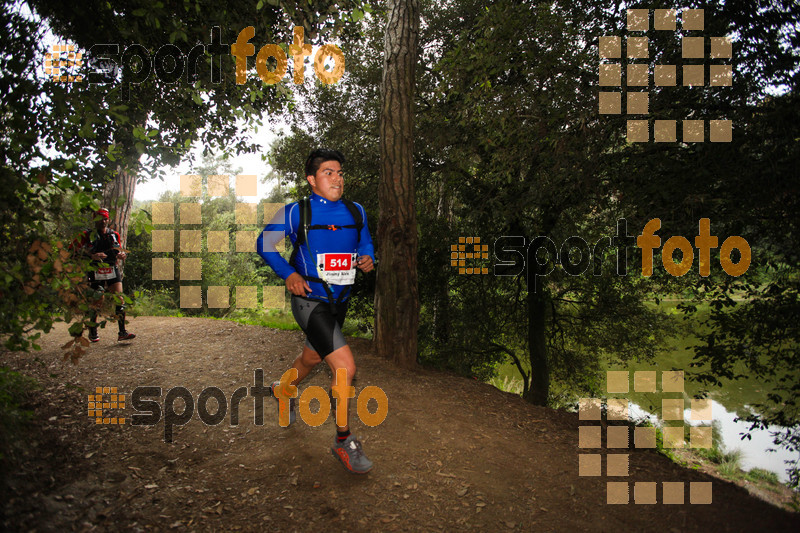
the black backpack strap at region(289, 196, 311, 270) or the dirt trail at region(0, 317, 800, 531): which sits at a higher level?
the black backpack strap at region(289, 196, 311, 270)

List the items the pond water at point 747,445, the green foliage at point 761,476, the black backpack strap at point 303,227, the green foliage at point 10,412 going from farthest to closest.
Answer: the pond water at point 747,445, the green foliage at point 761,476, the black backpack strap at point 303,227, the green foliage at point 10,412

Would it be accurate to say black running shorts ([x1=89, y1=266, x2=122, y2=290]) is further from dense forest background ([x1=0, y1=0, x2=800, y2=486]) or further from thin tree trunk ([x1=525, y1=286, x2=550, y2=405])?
thin tree trunk ([x1=525, y1=286, x2=550, y2=405])

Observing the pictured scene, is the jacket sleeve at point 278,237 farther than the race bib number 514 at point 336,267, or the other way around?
the race bib number 514 at point 336,267

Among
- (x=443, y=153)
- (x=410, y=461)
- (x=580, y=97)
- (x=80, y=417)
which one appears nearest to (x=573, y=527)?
(x=410, y=461)

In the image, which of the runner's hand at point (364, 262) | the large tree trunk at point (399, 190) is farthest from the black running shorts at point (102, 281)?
the runner's hand at point (364, 262)

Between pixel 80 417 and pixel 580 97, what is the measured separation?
674 cm

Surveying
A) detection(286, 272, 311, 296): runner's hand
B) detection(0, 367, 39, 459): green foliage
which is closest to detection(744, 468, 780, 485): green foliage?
detection(286, 272, 311, 296): runner's hand

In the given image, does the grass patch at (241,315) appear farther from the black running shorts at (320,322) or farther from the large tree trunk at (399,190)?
the black running shorts at (320,322)

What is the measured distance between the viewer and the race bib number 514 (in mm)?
3287

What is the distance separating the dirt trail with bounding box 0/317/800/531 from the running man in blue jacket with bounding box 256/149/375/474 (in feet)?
1.45

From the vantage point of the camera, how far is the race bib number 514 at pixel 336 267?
3287mm

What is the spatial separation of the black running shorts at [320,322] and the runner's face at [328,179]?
35.0 inches

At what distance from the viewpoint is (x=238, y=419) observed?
162 inches

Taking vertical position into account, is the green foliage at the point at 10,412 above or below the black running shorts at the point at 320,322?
below
